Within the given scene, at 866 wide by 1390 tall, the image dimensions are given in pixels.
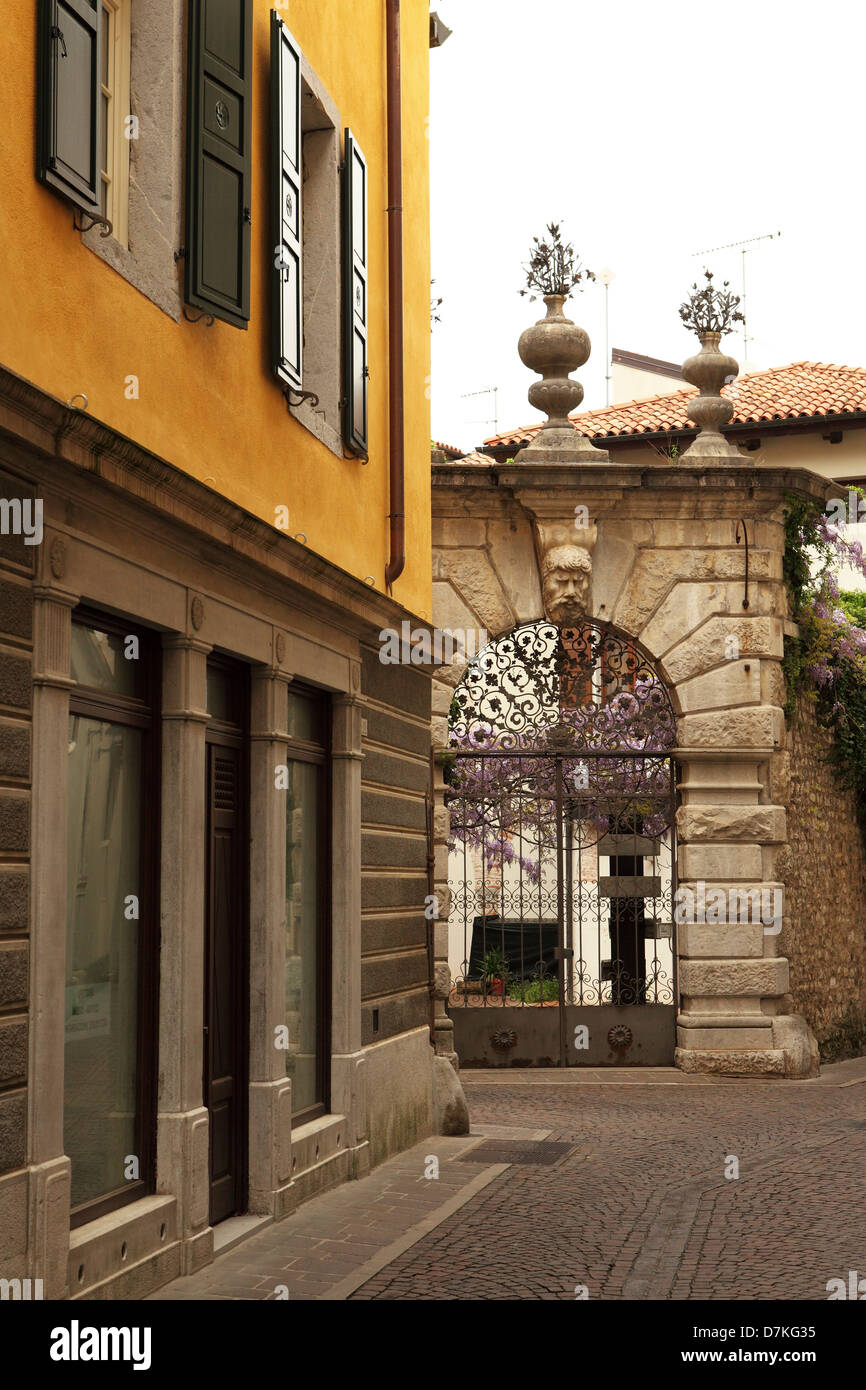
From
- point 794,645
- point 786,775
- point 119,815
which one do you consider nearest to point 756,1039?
point 786,775

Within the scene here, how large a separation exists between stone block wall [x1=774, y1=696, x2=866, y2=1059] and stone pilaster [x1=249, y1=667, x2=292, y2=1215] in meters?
8.16

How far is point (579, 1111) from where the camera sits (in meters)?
13.6

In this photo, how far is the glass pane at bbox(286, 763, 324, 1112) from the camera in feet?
30.8

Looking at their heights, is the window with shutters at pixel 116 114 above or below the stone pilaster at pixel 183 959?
above

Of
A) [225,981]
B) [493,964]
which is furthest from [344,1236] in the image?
[493,964]

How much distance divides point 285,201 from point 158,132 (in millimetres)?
1530

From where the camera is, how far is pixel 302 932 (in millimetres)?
9703

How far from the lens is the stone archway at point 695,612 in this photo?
15.6m

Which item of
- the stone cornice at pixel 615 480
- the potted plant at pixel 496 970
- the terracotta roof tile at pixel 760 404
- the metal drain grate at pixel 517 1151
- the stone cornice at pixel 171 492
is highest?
the terracotta roof tile at pixel 760 404

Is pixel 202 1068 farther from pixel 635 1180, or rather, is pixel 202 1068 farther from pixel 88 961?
pixel 635 1180

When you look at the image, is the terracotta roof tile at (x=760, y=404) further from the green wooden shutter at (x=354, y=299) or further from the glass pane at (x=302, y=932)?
the glass pane at (x=302, y=932)

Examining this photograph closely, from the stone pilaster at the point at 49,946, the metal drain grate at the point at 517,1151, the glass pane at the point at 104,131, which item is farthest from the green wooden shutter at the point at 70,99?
the metal drain grate at the point at 517,1151

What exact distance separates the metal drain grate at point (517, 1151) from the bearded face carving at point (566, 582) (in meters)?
5.46

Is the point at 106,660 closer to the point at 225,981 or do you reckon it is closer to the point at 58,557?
the point at 58,557
